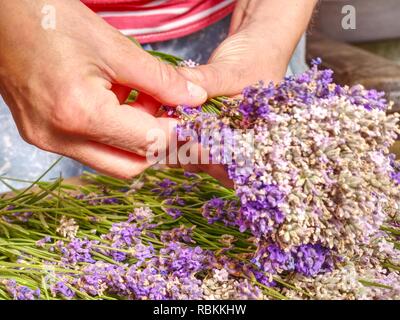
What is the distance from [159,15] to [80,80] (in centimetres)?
46

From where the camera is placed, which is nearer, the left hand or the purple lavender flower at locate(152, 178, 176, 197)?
the left hand

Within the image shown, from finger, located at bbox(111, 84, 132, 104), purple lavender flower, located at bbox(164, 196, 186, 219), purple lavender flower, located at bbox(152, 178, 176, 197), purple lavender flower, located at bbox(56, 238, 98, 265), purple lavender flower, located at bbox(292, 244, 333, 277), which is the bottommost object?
purple lavender flower, located at bbox(292, 244, 333, 277)

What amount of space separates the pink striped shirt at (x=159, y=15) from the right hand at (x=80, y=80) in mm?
348

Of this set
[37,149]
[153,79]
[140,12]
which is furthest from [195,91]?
[37,149]

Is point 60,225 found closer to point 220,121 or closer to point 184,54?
point 220,121

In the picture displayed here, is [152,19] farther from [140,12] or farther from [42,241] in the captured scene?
[42,241]

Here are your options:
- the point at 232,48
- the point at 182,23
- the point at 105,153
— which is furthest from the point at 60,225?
the point at 182,23

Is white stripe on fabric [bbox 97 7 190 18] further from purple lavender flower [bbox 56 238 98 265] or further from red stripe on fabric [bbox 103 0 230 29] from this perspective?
purple lavender flower [bbox 56 238 98 265]

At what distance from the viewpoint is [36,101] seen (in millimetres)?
816

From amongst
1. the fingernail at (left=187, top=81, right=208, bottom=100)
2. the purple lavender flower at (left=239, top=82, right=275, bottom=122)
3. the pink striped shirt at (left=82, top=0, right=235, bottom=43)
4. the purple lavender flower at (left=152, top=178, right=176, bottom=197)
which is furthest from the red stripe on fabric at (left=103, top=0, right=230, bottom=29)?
the purple lavender flower at (left=239, top=82, right=275, bottom=122)

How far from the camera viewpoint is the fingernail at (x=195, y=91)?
2.65 ft

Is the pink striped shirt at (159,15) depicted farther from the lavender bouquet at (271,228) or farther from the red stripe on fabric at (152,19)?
the lavender bouquet at (271,228)

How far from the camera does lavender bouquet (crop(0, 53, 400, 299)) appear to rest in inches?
25.8

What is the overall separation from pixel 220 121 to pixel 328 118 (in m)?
0.11
